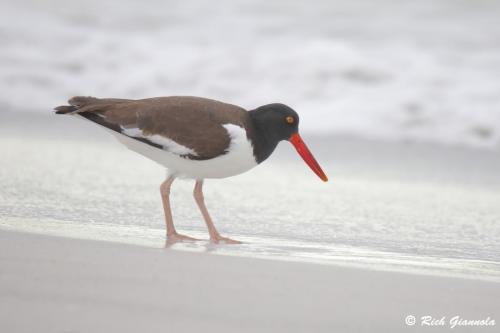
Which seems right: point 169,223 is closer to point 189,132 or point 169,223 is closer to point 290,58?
point 189,132

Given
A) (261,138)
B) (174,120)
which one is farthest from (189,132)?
(261,138)

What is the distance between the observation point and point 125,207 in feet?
21.1

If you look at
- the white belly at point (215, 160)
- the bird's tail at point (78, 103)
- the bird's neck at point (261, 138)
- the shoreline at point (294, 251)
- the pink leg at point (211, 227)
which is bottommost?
the shoreline at point (294, 251)

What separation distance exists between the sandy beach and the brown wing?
3.31ft

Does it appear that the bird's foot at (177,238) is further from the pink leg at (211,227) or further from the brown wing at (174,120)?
the brown wing at (174,120)

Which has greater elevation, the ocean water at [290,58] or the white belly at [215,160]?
the ocean water at [290,58]

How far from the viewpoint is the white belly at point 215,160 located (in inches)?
226

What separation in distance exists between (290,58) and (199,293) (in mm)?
8130

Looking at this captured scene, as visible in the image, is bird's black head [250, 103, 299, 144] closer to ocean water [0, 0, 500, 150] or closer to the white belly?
the white belly

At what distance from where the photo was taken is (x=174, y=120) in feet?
19.1

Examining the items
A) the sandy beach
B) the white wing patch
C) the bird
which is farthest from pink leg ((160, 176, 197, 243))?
the sandy beach

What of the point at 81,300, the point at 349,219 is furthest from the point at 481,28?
the point at 81,300

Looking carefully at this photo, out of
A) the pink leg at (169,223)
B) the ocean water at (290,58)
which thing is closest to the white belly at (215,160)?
the pink leg at (169,223)

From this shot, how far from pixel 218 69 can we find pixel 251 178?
407 centimetres
